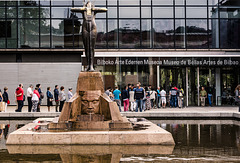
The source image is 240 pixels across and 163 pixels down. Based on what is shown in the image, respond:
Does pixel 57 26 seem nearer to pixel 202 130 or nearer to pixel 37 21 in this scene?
pixel 37 21

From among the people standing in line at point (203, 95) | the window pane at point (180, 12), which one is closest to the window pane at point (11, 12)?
the window pane at point (180, 12)

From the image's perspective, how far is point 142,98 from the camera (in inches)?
921

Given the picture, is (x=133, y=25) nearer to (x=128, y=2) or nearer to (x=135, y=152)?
(x=128, y=2)

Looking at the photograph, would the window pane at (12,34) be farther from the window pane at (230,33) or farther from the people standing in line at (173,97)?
the window pane at (230,33)

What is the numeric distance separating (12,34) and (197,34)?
1545 cm

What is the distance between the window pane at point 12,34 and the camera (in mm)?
31594

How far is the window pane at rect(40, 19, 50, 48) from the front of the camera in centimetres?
3164

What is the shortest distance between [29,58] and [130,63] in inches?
338

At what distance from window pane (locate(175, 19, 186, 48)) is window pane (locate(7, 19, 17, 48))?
13.5m

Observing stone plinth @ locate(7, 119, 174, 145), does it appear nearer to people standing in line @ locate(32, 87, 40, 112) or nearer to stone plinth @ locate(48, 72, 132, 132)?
stone plinth @ locate(48, 72, 132, 132)

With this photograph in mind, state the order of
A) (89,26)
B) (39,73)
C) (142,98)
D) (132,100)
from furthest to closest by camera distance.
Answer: (39,73), (132,100), (142,98), (89,26)

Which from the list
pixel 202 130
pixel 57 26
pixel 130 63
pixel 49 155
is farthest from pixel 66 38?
pixel 49 155

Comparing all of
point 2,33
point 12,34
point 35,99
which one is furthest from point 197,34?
point 2,33

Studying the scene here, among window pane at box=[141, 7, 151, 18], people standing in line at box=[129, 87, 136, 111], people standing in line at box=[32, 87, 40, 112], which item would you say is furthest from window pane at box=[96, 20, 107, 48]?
people standing in line at box=[32, 87, 40, 112]
